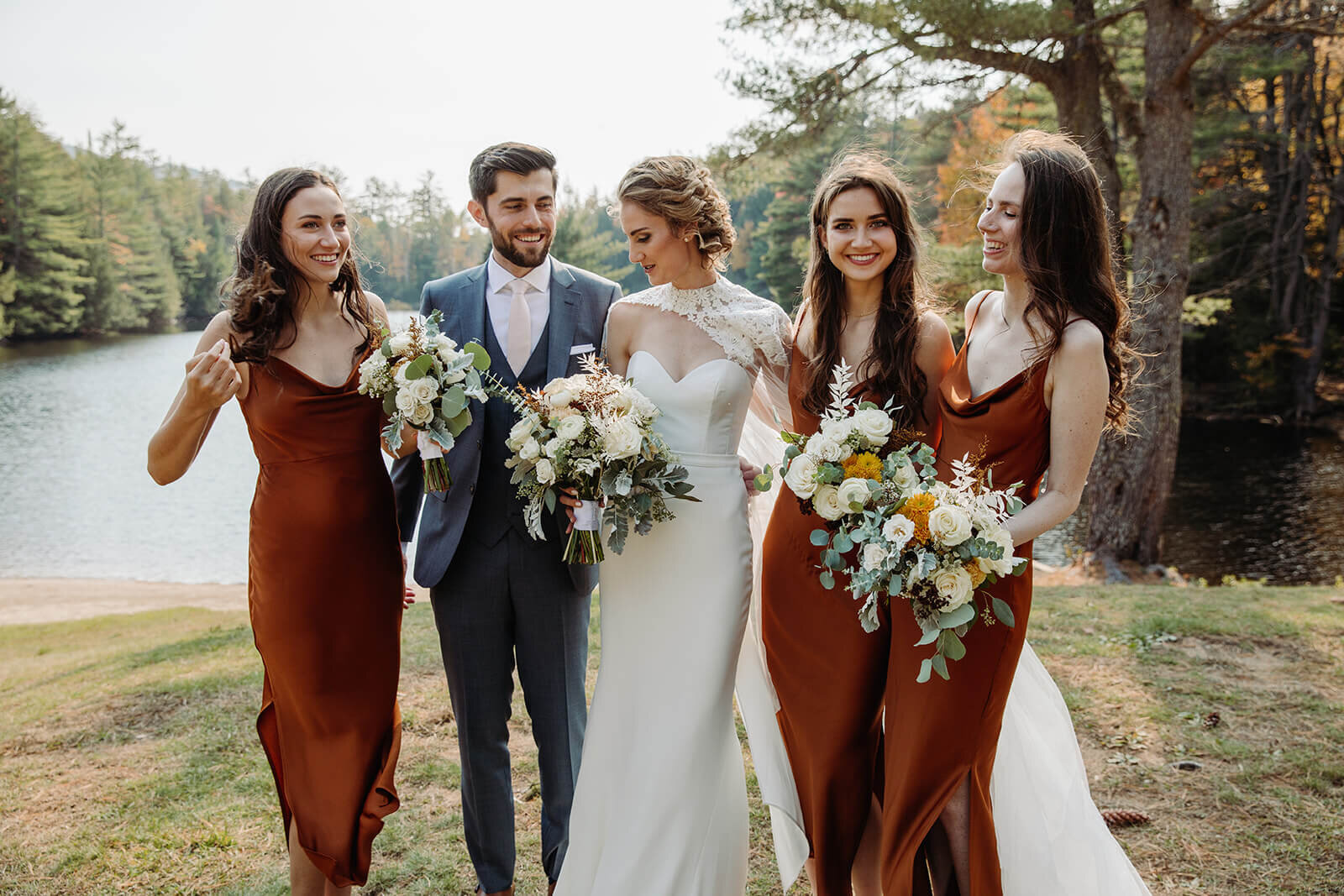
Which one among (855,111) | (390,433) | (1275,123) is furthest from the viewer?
(1275,123)

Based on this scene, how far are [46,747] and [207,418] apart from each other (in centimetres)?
331

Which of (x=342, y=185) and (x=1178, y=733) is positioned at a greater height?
(x=342, y=185)

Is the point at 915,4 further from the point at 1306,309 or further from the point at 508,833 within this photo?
the point at 1306,309

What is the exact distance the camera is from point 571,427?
2.93m

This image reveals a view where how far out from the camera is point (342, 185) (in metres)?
3.58

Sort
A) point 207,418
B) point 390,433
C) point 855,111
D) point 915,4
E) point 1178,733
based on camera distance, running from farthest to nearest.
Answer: point 855,111, point 915,4, point 1178,733, point 207,418, point 390,433

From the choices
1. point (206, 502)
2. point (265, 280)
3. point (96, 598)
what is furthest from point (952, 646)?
point (206, 502)

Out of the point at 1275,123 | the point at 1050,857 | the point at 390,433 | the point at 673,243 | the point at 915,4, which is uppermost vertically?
the point at 1275,123

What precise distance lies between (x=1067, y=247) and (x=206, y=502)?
865 inches

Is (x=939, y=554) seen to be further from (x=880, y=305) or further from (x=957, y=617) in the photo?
(x=880, y=305)

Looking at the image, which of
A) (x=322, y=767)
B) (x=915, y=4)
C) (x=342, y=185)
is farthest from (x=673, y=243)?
(x=915, y=4)

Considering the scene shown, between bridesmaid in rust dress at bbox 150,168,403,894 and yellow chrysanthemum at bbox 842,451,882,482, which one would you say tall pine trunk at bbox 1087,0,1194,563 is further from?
bridesmaid in rust dress at bbox 150,168,403,894

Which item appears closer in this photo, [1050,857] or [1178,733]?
[1050,857]

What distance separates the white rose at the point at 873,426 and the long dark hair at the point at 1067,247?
56cm
